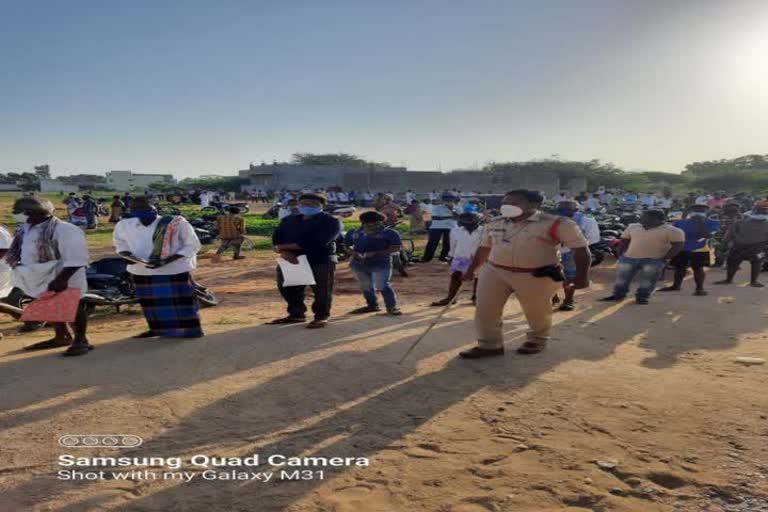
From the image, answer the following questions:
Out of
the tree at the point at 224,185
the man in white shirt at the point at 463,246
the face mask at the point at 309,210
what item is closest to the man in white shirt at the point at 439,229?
the man in white shirt at the point at 463,246

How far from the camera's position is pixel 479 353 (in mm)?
4844

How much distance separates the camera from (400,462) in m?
3.03

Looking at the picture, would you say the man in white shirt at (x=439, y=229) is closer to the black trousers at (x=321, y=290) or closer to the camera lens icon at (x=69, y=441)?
the black trousers at (x=321, y=290)

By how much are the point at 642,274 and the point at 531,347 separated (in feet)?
13.5

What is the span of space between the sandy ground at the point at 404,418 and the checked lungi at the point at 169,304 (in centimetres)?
21

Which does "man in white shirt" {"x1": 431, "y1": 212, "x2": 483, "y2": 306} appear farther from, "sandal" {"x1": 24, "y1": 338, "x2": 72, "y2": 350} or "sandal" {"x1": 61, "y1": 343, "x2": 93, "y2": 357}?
"sandal" {"x1": 24, "y1": 338, "x2": 72, "y2": 350}

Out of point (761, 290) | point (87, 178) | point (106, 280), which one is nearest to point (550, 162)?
point (761, 290)

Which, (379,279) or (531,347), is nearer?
(531,347)

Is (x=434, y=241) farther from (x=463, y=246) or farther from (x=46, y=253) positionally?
(x=46, y=253)

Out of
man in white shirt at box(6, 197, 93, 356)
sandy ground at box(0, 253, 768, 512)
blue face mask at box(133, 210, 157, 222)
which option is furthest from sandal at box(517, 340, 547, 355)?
man in white shirt at box(6, 197, 93, 356)

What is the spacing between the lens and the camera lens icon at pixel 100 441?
318 cm

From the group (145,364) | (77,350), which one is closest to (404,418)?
(145,364)

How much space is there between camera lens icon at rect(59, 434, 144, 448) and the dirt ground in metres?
0.05

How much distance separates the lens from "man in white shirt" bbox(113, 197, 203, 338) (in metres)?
5.09
